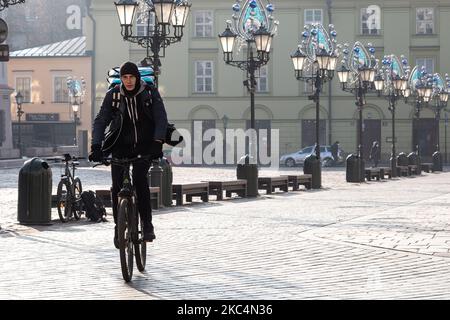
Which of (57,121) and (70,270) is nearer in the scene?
(70,270)

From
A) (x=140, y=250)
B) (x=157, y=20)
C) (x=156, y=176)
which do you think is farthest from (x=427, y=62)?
(x=140, y=250)

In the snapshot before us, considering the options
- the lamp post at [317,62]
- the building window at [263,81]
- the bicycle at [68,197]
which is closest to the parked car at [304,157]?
the building window at [263,81]

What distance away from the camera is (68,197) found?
635 inches

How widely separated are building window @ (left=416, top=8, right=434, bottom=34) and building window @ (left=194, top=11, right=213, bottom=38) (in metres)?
11.8

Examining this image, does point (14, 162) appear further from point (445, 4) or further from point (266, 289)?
point (266, 289)

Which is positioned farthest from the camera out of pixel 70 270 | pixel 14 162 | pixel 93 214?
pixel 14 162

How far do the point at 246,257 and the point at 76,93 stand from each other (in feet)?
170

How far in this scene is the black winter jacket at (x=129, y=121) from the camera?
9031 mm

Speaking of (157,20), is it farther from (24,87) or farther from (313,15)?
(24,87)

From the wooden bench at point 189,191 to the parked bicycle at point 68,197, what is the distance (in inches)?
176

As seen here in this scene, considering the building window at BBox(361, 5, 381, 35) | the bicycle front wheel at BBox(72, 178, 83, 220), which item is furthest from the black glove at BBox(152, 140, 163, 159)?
the building window at BBox(361, 5, 381, 35)

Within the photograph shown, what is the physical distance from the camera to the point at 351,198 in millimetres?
24156
